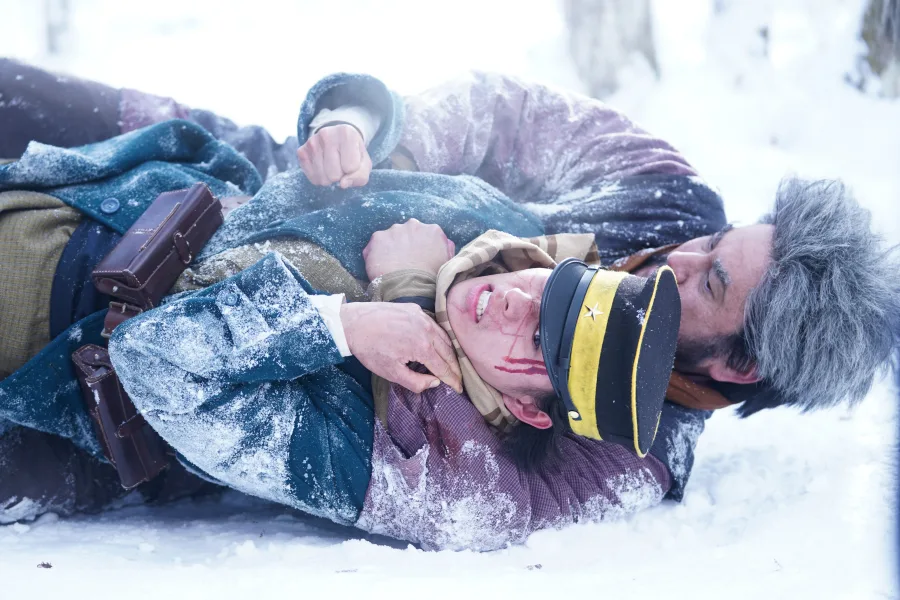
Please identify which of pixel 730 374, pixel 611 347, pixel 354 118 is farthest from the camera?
pixel 354 118

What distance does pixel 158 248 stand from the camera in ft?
4.90

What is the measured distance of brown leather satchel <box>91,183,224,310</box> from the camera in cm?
146

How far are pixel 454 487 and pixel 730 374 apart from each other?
0.82 metres

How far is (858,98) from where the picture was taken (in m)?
3.89

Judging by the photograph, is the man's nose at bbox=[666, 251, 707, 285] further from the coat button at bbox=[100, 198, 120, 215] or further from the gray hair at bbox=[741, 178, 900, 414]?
the coat button at bbox=[100, 198, 120, 215]

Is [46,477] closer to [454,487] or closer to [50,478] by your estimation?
[50,478]

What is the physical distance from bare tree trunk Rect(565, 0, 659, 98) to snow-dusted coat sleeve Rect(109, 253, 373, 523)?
335 cm

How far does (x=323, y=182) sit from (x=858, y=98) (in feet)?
12.1

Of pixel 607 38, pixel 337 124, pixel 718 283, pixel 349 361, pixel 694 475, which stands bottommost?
pixel 694 475

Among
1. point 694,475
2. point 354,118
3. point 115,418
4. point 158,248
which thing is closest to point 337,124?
point 354,118

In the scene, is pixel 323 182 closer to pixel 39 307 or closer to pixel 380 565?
pixel 39 307

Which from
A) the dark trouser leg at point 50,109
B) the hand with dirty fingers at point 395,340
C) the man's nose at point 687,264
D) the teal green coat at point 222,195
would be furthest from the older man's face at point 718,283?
the dark trouser leg at point 50,109

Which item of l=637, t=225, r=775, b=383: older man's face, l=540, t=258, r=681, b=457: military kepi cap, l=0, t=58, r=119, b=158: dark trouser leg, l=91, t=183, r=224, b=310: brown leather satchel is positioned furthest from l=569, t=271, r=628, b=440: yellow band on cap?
Result: l=0, t=58, r=119, b=158: dark trouser leg

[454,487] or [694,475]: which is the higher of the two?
[454,487]
